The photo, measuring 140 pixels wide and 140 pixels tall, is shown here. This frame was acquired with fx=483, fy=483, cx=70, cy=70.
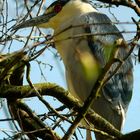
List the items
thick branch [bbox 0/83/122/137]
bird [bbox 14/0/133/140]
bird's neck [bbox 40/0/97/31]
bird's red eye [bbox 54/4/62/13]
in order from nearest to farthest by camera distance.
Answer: thick branch [bbox 0/83/122/137] → bird [bbox 14/0/133/140] → bird's neck [bbox 40/0/97/31] → bird's red eye [bbox 54/4/62/13]

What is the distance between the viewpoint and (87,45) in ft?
9.05

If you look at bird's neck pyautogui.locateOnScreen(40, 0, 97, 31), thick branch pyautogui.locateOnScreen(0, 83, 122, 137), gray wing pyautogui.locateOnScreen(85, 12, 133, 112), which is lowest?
gray wing pyautogui.locateOnScreen(85, 12, 133, 112)

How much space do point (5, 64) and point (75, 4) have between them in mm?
1978

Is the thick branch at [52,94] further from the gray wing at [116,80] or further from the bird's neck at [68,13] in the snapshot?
the bird's neck at [68,13]

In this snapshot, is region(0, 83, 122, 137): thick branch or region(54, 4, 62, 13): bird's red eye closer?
region(0, 83, 122, 137): thick branch

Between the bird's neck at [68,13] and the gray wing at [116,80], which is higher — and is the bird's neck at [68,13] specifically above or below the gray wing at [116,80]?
above

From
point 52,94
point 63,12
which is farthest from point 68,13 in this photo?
point 52,94

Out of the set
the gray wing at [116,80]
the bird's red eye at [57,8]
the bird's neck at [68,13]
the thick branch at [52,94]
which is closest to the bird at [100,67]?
the gray wing at [116,80]

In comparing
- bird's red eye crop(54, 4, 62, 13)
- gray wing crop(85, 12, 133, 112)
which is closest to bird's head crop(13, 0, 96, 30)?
bird's red eye crop(54, 4, 62, 13)

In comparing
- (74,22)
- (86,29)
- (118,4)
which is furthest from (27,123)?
(74,22)

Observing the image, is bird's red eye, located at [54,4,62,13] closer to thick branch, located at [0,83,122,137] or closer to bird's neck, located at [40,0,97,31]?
bird's neck, located at [40,0,97,31]

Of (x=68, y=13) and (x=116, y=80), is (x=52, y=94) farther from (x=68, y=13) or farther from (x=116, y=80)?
(x=68, y=13)

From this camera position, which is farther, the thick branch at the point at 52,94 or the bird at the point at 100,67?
the bird at the point at 100,67

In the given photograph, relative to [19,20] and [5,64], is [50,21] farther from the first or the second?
[5,64]
